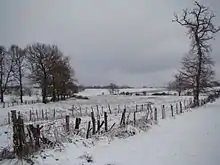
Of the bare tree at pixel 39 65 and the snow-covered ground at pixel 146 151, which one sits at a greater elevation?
the bare tree at pixel 39 65

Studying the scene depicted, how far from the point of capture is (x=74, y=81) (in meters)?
63.8

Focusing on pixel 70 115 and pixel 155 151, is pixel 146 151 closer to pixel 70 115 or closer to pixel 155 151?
pixel 155 151

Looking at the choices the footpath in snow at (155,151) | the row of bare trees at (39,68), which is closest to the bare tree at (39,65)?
the row of bare trees at (39,68)

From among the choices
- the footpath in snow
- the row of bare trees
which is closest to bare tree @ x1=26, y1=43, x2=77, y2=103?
the row of bare trees

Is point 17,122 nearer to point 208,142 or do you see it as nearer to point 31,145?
point 31,145

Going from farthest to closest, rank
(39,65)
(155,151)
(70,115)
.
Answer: (39,65) < (70,115) < (155,151)

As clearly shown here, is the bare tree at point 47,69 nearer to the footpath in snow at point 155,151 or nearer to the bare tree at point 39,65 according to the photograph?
the bare tree at point 39,65

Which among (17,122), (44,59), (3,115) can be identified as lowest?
(3,115)

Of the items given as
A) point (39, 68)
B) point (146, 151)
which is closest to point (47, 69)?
point (39, 68)

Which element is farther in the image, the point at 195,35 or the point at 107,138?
the point at 195,35

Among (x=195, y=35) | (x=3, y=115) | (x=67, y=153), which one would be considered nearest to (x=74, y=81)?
(x=3, y=115)

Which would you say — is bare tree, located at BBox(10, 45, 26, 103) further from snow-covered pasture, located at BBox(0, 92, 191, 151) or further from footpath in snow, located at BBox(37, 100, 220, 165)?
footpath in snow, located at BBox(37, 100, 220, 165)

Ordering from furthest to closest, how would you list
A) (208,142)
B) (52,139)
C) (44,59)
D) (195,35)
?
(44,59)
(195,35)
(208,142)
(52,139)

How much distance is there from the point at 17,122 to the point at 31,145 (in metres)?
0.90
